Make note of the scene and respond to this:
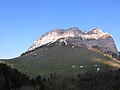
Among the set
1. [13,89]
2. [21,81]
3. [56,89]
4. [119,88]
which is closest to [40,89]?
[21,81]

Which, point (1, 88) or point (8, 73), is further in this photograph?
point (8, 73)

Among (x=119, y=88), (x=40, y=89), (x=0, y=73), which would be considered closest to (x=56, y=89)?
(x=119, y=88)

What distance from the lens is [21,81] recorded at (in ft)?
477

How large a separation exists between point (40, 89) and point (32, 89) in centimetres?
1105

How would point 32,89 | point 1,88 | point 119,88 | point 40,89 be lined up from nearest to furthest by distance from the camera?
point 1,88 → point 32,89 → point 40,89 → point 119,88

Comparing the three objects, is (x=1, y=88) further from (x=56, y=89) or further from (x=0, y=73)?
(x=56, y=89)

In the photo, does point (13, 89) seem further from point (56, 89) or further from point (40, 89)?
point (56, 89)

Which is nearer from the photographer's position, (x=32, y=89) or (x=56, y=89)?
(x=32, y=89)

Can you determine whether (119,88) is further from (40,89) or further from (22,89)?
(22,89)

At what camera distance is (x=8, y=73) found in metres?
146

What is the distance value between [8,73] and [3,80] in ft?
51.1

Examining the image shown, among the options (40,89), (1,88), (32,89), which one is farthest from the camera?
(40,89)

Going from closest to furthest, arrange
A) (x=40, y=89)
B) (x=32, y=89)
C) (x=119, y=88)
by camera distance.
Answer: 1. (x=32, y=89)
2. (x=40, y=89)
3. (x=119, y=88)

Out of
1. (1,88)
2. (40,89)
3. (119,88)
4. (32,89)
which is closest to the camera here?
(1,88)
